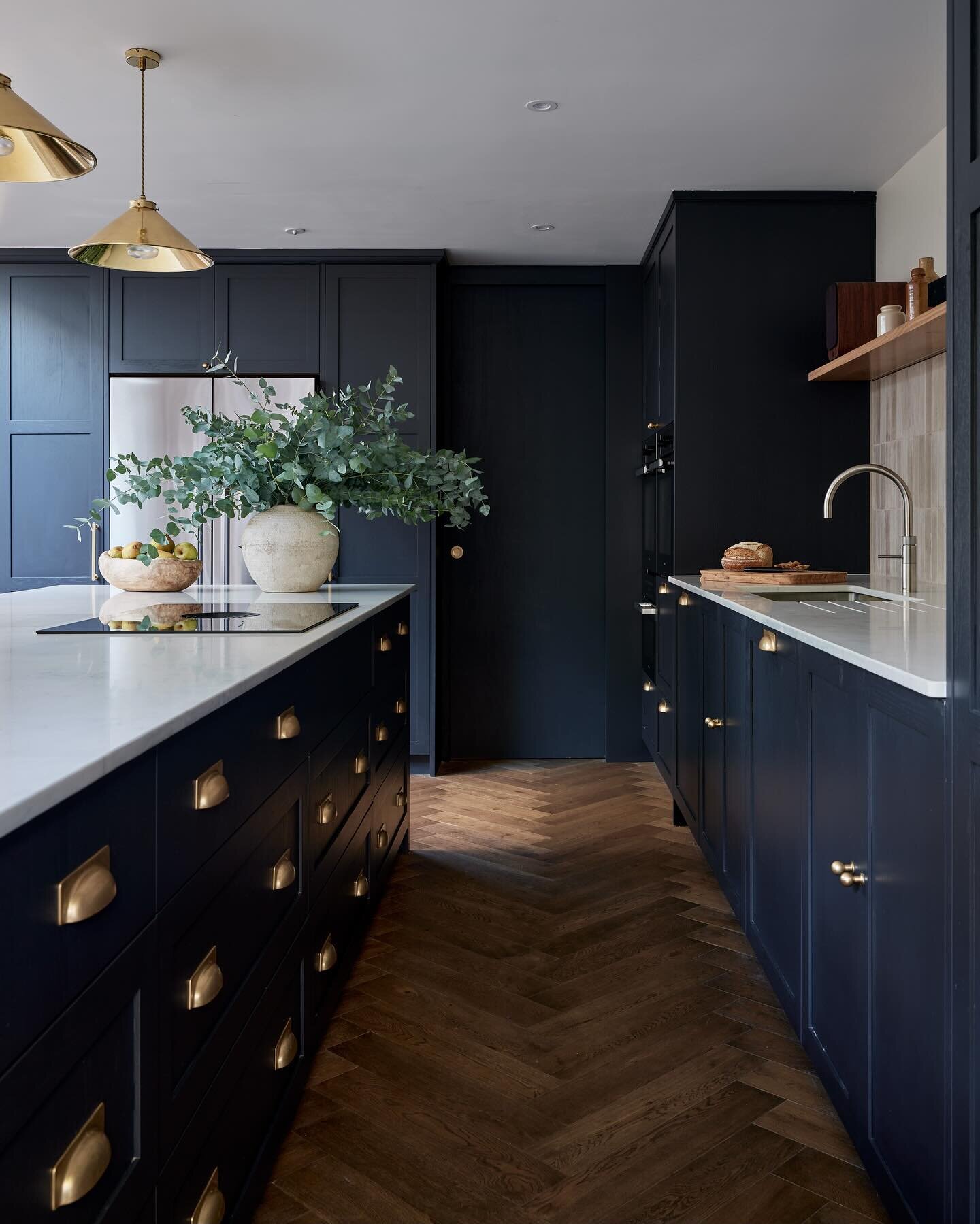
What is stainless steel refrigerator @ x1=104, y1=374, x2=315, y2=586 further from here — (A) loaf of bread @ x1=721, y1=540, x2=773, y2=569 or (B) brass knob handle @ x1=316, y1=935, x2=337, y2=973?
(B) brass knob handle @ x1=316, y1=935, x2=337, y2=973

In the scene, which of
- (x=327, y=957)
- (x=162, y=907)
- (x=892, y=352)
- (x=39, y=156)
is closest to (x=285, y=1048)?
(x=327, y=957)

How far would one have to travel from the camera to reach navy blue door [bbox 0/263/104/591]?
4598 mm

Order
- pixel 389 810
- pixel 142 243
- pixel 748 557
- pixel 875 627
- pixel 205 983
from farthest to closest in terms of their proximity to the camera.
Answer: pixel 748 557 → pixel 389 810 → pixel 142 243 → pixel 875 627 → pixel 205 983

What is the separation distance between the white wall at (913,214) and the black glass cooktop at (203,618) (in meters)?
2.15

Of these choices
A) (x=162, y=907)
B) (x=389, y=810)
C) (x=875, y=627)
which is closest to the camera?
(x=162, y=907)

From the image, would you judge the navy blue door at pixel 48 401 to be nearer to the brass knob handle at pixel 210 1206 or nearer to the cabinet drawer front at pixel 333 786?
the cabinet drawer front at pixel 333 786

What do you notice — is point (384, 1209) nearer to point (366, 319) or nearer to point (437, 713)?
point (437, 713)

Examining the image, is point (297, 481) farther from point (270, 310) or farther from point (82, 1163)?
point (270, 310)

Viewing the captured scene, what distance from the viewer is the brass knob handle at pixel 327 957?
6.34 ft

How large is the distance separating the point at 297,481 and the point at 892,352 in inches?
73.5

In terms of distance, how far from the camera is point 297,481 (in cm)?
261

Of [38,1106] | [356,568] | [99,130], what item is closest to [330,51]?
[99,130]

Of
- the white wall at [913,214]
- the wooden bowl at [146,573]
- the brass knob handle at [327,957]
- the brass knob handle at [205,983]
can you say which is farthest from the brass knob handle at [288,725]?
the white wall at [913,214]

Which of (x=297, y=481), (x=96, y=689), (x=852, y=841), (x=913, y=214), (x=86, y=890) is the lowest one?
(x=852, y=841)
